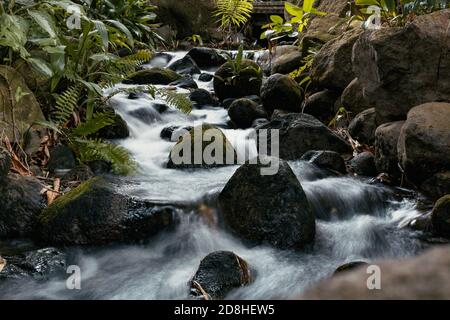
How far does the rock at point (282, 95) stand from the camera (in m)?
6.54

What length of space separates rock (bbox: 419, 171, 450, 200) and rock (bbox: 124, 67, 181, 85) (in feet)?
18.4

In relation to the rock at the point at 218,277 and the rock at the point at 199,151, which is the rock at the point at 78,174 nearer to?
the rock at the point at 199,151

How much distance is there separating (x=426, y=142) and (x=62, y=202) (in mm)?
3289

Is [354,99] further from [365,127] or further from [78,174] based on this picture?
[78,174]

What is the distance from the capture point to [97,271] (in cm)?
315

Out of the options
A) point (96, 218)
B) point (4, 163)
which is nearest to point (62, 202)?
point (96, 218)

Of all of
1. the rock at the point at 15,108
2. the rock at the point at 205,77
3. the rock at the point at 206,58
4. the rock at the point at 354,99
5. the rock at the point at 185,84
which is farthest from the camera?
the rock at the point at 206,58

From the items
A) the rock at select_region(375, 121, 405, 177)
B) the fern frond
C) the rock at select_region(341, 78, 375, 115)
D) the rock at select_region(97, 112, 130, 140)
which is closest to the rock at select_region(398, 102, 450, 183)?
the rock at select_region(375, 121, 405, 177)

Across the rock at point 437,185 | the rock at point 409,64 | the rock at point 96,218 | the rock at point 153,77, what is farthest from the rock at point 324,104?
the rock at point 96,218

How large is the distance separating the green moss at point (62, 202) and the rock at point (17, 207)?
14 cm

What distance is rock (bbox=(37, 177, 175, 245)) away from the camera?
335 cm

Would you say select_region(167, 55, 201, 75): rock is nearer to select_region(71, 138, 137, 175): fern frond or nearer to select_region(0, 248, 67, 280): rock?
select_region(71, 138, 137, 175): fern frond

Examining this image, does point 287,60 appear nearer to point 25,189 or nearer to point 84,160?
point 84,160
